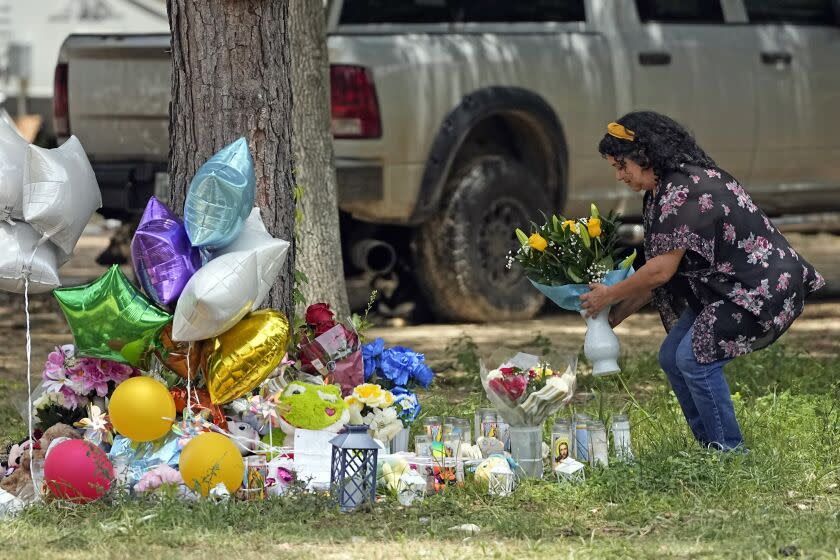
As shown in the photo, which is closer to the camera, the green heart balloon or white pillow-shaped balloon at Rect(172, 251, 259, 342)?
white pillow-shaped balloon at Rect(172, 251, 259, 342)

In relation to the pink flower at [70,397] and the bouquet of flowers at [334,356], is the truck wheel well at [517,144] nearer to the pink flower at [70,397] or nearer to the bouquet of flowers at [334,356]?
the bouquet of flowers at [334,356]

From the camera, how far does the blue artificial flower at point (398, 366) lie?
19.5 ft

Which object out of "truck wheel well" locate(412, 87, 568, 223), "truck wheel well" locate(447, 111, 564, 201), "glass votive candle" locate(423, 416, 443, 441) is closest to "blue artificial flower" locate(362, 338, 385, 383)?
"glass votive candle" locate(423, 416, 443, 441)

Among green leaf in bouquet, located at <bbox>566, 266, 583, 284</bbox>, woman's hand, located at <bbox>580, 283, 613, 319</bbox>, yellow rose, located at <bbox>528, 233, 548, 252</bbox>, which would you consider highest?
yellow rose, located at <bbox>528, 233, 548, 252</bbox>

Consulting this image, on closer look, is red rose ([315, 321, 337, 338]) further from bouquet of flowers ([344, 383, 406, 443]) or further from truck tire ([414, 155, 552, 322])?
truck tire ([414, 155, 552, 322])

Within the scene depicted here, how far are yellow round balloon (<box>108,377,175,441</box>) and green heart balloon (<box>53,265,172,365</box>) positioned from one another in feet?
0.54

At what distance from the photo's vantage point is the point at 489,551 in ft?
14.8

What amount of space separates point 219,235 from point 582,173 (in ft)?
15.8

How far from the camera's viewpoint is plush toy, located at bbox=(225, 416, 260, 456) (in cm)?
538

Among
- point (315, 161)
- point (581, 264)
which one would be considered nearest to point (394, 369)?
point (581, 264)

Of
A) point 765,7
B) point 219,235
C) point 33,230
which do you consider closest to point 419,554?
point 219,235

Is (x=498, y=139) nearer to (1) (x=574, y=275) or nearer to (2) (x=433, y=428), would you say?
(1) (x=574, y=275)

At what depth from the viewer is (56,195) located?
532 centimetres

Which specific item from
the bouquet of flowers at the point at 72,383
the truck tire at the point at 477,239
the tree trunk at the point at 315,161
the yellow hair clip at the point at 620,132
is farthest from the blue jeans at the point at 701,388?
the truck tire at the point at 477,239
